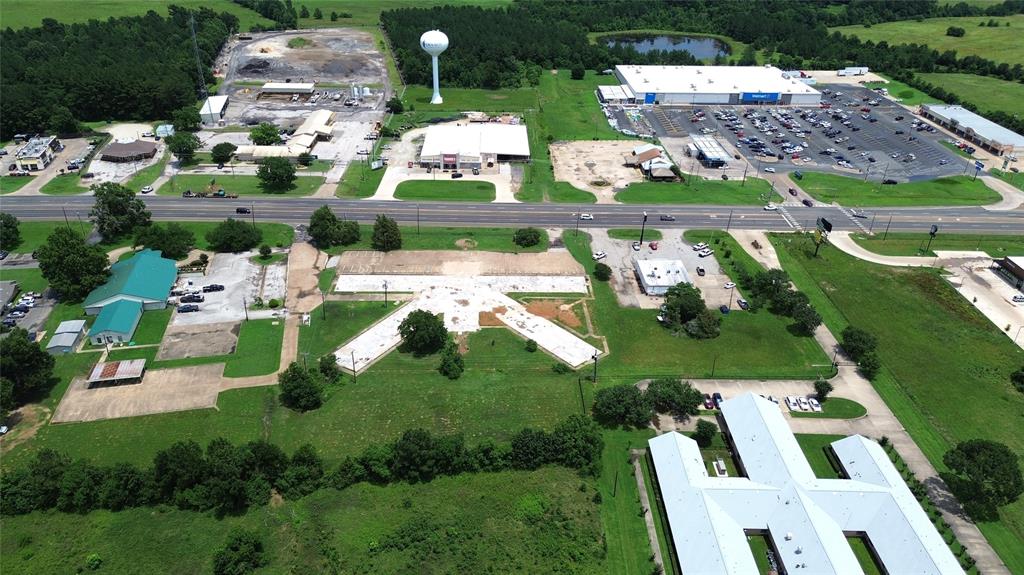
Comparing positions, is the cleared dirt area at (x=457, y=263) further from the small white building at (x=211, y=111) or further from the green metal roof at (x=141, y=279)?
the small white building at (x=211, y=111)

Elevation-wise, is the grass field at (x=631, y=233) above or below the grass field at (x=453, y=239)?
above

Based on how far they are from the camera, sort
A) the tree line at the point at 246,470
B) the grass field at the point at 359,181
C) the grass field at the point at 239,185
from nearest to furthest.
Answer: the tree line at the point at 246,470, the grass field at the point at 239,185, the grass field at the point at 359,181

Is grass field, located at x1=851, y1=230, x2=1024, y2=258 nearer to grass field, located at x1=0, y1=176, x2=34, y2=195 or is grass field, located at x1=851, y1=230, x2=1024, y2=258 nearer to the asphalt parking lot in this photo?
the asphalt parking lot

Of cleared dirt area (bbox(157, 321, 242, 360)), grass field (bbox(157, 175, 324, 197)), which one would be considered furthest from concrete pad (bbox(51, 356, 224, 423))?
grass field (bbox(157, 175, 324, 197))

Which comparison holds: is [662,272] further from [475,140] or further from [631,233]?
[475,140]

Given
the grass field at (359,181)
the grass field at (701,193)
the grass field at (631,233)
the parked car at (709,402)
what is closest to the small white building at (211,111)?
the grass field at (359,181)

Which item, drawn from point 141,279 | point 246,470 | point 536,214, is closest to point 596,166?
point 536,214

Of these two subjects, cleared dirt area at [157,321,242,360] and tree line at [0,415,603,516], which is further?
cleared dirt area at [157,321,242,360]
